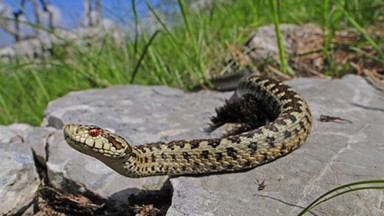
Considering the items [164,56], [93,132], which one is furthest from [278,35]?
[93,132]

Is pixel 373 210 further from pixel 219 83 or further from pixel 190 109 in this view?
pixel 219 83

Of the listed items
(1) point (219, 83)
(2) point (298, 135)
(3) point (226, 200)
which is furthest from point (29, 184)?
(1) point (219, 83)

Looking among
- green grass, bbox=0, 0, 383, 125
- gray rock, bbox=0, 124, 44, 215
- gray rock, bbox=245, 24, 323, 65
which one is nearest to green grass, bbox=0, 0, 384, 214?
green grass, bbox=0, 0, 383, 125

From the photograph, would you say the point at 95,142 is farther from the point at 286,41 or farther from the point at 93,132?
the point at 286,41

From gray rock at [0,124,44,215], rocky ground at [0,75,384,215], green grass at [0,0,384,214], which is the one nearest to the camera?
rocky ground at [0,75,384,215]

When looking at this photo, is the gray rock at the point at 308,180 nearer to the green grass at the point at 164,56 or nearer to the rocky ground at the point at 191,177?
the rocky ground at the point at 191,177

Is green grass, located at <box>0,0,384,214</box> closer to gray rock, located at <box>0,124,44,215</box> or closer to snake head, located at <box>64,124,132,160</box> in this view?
gray rock, located at <box>0,124,44,215</box>
